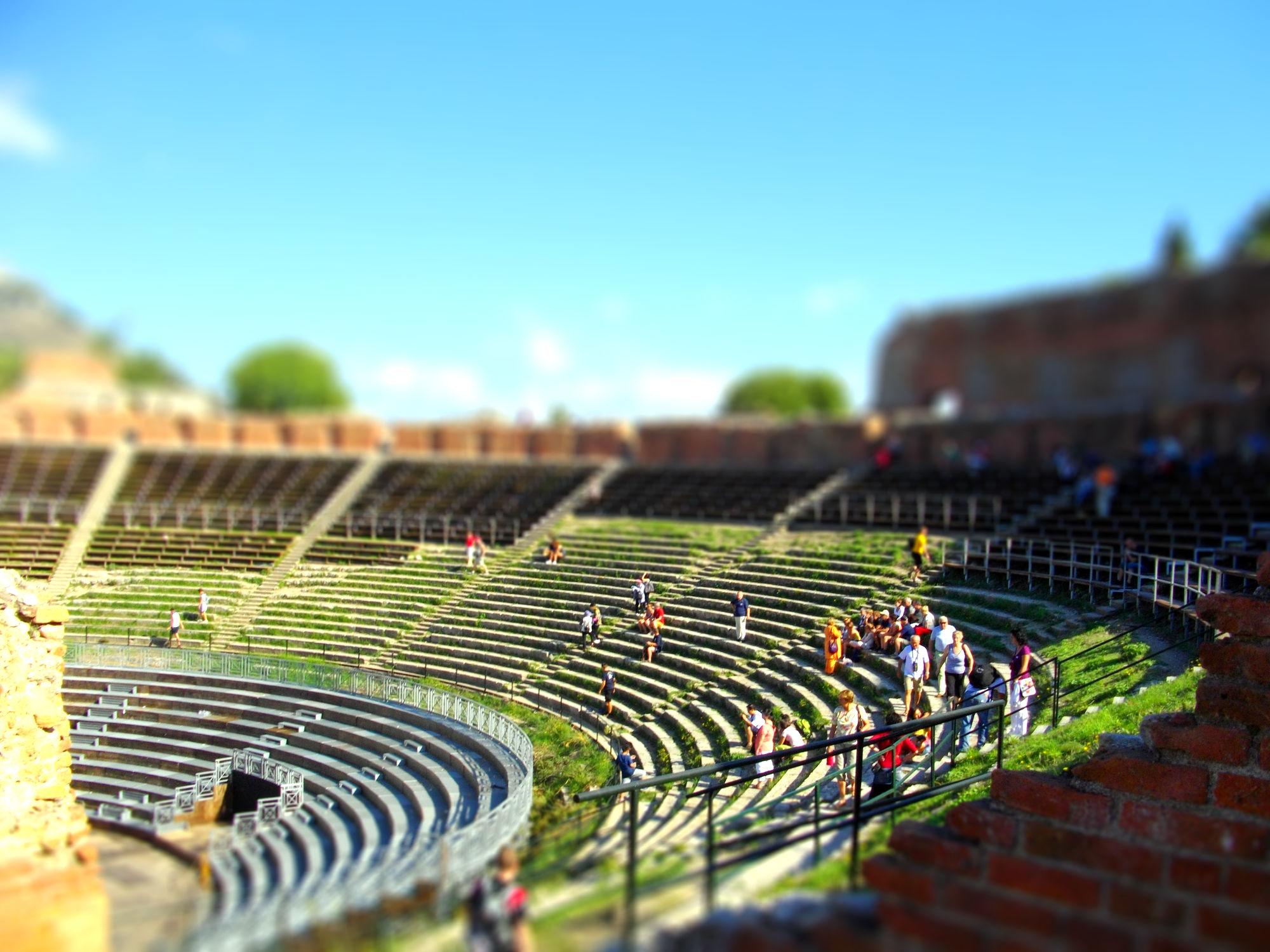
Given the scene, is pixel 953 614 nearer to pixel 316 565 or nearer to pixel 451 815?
pixel 451 815

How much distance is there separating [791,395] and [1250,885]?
229ft

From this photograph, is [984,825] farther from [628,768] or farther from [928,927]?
[628,768]

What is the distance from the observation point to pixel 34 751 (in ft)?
43.2

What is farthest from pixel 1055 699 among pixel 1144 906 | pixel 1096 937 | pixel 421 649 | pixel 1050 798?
pixel 421 649

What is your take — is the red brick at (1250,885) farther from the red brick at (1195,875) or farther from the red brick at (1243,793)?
the red brick at (1243,793)

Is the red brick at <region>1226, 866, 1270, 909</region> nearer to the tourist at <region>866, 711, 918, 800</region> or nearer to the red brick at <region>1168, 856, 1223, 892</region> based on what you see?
the red brick at <region>1168, 856, 1223, 892</region>

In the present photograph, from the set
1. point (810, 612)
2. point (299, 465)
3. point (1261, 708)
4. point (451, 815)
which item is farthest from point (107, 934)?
point (299, 465)

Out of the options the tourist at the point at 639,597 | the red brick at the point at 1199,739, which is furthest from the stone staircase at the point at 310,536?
the red brick at the point at 1199,739

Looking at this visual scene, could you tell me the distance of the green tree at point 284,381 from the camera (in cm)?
8375

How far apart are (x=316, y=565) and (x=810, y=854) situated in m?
21.0

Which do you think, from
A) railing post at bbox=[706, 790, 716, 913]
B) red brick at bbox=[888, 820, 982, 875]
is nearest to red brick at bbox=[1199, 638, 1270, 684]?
red brick at bbox=[888, 820, 982, 875]

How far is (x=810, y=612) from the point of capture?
18.0 meters

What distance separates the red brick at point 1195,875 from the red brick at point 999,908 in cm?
98

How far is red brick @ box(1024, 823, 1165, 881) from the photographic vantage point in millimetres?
5883
